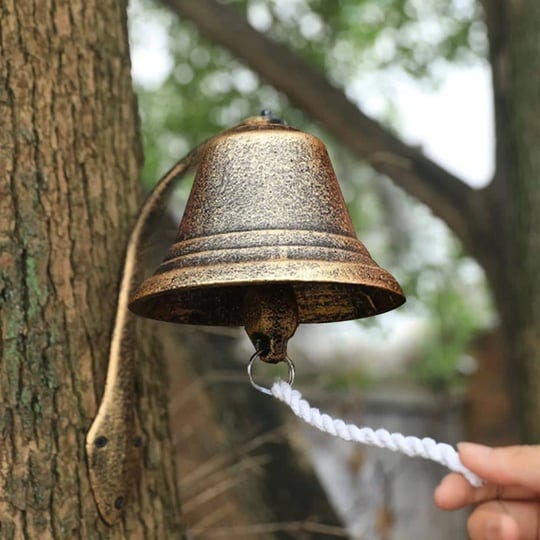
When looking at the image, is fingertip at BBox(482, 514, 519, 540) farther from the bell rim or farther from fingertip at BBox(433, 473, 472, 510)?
the bell rim

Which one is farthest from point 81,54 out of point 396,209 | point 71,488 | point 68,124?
point 396,209

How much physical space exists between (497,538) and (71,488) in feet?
2.35

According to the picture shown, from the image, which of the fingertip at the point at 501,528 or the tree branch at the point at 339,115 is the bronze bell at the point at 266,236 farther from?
the tree branch at the point at 339,115

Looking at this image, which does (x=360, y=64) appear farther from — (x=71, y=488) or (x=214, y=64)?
(x=71, y=488)

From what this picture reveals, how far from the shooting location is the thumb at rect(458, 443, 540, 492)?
138 centimetres

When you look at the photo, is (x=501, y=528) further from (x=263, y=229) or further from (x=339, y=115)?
(x=339, y=115)

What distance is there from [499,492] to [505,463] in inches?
6.6

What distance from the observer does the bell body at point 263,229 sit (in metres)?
1.12

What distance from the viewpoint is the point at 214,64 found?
4.38 metres

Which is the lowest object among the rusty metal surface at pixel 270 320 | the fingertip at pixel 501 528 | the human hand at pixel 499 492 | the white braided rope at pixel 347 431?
the fingertip at pixel 501 528

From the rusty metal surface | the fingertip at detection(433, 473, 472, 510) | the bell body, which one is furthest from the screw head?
the fingertip at detection(433, 473, 472, 510)

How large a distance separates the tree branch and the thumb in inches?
89.5

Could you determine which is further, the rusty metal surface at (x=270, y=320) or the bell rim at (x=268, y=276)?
the rusty metal surface at (x=270, y=320)

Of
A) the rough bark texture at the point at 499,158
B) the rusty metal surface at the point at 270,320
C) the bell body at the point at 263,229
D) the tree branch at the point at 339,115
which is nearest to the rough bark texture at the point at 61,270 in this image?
the bell body at the point at 263,229
